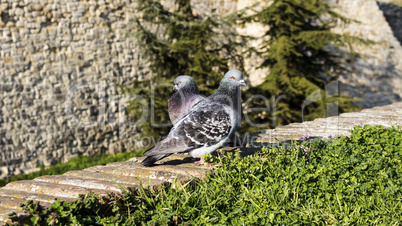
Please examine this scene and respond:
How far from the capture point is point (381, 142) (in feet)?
11.9

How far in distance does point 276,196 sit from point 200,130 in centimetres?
78

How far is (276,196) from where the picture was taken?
8.34 feet

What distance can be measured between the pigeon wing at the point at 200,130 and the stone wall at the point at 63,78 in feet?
22.8

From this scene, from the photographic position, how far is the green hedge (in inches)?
86.4

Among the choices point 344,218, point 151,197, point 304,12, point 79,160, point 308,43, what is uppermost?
point 304,12

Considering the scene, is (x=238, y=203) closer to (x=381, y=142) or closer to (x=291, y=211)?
(x=291, y=211)

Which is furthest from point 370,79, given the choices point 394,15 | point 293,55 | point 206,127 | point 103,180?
point 103,180

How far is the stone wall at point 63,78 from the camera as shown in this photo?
886 cm

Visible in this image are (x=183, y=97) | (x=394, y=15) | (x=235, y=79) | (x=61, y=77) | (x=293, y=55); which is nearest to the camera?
(x=235, y=79)

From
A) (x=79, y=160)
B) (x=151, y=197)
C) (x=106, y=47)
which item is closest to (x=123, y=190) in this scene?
(x=151, y=197)

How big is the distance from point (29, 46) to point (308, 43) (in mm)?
7265

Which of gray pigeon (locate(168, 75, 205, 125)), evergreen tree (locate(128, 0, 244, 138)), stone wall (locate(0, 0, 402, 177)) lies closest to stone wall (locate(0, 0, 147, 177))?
stone wall (locate(0, 0, 402, 177))

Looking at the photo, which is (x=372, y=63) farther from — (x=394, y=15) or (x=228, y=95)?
(x=228, y=95)

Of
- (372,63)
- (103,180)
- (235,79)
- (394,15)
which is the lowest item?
(103,180)
